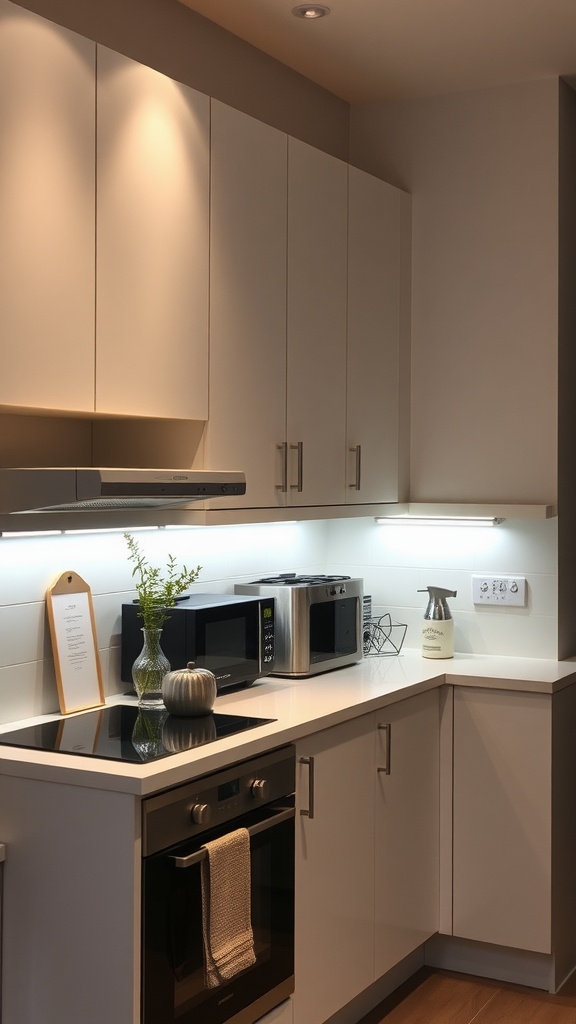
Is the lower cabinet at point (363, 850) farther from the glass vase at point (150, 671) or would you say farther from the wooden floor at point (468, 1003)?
the glass vase at point (150, 671)

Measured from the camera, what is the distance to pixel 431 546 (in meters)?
3.80

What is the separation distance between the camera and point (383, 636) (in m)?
3.82

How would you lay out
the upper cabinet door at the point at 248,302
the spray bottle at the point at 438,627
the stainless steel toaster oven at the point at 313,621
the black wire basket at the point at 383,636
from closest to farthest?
the upper cabinet door at the point at 248,302 → the stainless steel toaster oven at the point at 313,621 → the spray bottle at the point at 438,627 → the black wire basket at the point at 383,636

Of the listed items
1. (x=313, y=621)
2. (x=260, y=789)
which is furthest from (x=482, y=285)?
(x=260, y=789)

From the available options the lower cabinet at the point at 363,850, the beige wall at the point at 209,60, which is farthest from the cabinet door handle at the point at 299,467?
the beige wall at the point at 209,60

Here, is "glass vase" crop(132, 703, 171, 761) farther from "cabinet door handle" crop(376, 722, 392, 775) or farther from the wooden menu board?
"cabinet door handle" crop(376, 722, 392, 775)

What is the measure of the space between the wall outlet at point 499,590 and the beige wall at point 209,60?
1.55m

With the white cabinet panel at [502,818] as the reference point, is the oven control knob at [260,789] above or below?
above

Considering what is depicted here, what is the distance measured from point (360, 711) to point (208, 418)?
842mm

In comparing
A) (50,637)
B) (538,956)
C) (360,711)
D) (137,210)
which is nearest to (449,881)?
(538,956)

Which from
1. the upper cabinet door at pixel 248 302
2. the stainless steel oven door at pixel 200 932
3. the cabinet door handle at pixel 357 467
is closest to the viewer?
the stainless steel oven door at pixel 200 932

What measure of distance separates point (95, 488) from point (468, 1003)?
1.99 metres

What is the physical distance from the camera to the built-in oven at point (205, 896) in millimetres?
2145

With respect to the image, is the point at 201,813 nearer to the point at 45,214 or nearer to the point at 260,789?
the point at 260,789
